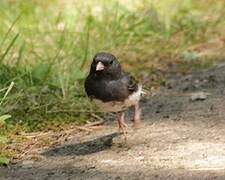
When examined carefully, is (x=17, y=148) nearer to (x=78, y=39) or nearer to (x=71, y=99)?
(x=71, y=99)

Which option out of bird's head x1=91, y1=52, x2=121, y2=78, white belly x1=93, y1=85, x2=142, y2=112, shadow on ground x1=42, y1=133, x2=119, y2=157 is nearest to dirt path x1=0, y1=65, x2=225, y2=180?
shadow on ground x1=42, y1=133, x2=119, y2=157

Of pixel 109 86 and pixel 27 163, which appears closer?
pixel 27 163

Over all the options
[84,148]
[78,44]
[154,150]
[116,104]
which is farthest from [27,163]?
[78,44]

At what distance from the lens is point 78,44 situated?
6340mm

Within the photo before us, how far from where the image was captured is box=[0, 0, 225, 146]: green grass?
5.04 meters

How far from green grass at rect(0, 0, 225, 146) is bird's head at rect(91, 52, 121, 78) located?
0.71 meters

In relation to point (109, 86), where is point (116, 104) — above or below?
below

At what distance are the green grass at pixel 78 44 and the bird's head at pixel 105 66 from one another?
71 centimetres

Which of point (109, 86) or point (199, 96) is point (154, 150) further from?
point (199, 96)

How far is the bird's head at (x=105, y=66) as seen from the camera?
429cm

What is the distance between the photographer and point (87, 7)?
7.61 metres

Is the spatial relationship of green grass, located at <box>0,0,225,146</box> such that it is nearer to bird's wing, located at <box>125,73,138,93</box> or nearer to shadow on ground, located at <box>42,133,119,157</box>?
shadow on ground, located at <box>42,133,119,157</box>

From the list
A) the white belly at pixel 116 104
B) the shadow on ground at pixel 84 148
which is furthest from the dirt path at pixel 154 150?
the white belly at pixel 116 104

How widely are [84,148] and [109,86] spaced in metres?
0.43
